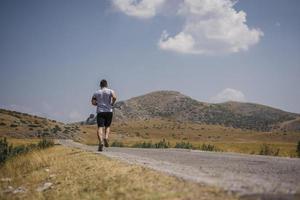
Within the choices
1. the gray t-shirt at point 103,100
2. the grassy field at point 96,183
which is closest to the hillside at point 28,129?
the gray t-shirt at point 103,100

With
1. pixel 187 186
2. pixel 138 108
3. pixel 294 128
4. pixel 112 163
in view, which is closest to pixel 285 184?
pixel 187 186

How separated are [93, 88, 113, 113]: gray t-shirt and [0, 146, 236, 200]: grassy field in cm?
219

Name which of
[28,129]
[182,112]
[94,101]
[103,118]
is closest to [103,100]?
[94,101]

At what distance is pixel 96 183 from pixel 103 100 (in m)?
6.11

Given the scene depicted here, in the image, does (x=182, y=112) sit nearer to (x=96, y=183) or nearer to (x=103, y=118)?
(x=103, y=118)

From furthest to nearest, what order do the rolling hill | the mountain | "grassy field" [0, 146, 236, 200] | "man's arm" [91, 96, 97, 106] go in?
the mountain < the rolling hill < "man's arm" [91, 96, 97, 106] < "grassy field" [0, 146, 236, 200]

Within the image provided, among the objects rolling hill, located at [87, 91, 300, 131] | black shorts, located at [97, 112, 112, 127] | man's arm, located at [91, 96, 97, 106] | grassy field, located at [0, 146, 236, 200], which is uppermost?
rolling hill, located at [87, 91, 300, 131]

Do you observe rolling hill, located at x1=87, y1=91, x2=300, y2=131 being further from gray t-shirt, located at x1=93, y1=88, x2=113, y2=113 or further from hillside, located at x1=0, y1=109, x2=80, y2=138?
gray t-shirt, located at x1=93, y1=88, x2=113, y2=113

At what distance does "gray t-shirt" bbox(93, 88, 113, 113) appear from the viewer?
563 inches

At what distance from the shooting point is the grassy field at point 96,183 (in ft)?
20.6

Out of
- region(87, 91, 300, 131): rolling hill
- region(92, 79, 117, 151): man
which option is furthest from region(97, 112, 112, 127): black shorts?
region(87, 91, 300, 131): rolling hill

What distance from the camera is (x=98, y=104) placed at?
47.1 ft

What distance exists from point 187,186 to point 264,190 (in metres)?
1.20

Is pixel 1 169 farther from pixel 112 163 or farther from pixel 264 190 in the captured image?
pixel 264 190
